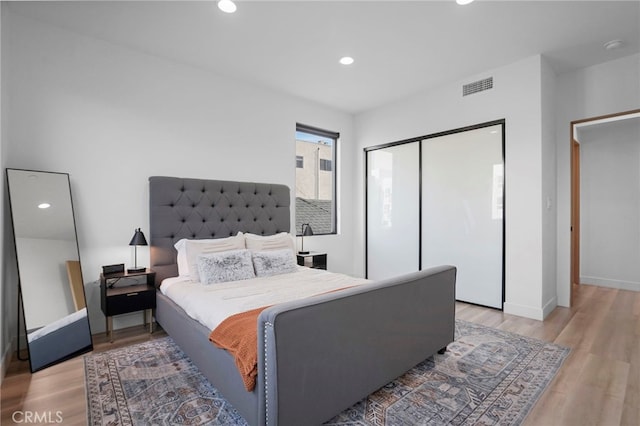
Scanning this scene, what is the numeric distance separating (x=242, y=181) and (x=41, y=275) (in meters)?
2.11

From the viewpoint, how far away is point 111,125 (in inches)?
119

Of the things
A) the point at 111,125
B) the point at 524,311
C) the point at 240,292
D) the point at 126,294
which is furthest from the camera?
the point at 524,311

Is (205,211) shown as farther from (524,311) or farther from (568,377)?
(524,311)

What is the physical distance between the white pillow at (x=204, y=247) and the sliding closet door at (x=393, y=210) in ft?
7.80

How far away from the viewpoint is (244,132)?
13.0ft

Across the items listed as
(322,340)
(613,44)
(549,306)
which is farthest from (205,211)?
(613,44)

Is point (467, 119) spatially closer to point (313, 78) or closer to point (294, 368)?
point (313, 78)

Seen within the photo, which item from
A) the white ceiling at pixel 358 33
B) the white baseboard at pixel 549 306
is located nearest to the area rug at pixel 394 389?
the white baseboard at pixel 549 306


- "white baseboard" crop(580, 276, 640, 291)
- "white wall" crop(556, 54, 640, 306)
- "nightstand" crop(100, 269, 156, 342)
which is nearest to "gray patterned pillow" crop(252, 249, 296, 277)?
"nightstand" crop(100, 269, 156, 342)

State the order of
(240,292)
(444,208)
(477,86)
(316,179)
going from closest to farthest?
(240,292)
(477,86)
(444,208)
(316,179)

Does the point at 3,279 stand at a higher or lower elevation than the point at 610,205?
lower

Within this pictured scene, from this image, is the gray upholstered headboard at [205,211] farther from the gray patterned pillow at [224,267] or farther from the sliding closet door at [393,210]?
the sliding closet door at [393,210]

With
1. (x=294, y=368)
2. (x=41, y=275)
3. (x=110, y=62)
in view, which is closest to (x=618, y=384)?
(x=294, y=368)

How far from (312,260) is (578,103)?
149 inches
